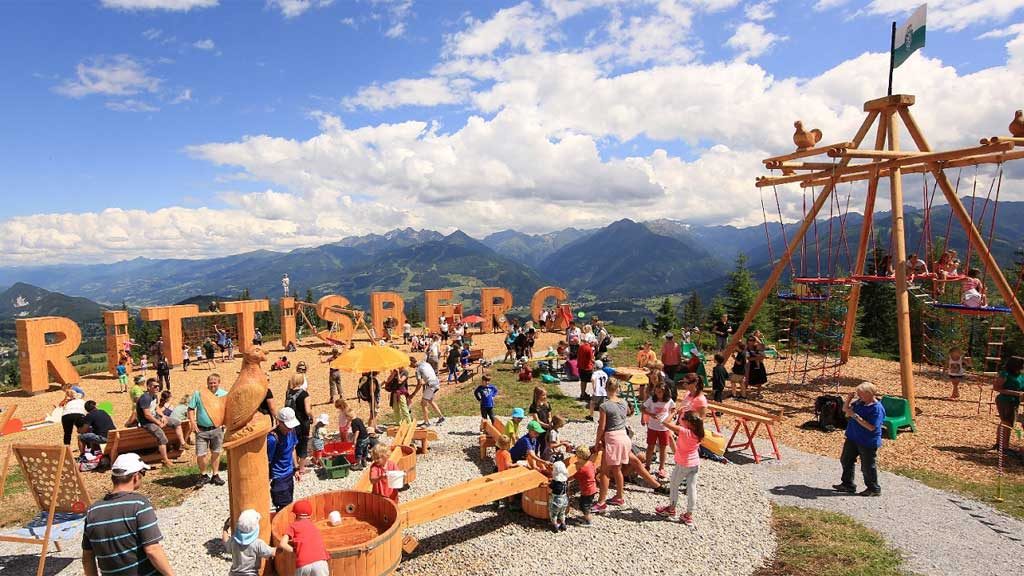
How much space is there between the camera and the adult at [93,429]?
963cm

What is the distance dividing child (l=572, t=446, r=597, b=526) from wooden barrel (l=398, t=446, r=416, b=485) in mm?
2998

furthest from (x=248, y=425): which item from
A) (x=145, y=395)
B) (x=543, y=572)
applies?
(x=145, y=395)

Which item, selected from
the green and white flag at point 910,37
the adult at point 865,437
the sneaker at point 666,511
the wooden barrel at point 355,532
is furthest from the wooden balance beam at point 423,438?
the green and white flag at point 910,37

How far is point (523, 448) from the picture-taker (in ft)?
26.4

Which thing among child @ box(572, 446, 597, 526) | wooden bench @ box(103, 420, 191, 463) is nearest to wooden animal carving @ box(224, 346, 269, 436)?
child @ box(572, 446, 597, 526)

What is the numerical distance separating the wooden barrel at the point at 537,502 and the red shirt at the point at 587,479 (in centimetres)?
47

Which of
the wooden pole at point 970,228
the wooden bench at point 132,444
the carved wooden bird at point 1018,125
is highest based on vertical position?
the carved wooden bird at point 1018,125

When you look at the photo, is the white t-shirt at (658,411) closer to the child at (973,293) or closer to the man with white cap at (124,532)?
the man with white cap at (124,532)

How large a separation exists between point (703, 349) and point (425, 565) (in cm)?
1760

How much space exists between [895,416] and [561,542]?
861cm

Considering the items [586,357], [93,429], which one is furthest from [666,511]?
[93,429]

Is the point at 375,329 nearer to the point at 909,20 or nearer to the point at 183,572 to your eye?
the point at 183,572

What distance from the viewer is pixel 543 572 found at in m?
5.90

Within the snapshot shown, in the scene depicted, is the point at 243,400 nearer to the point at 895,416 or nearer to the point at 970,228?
the point at 895,416
